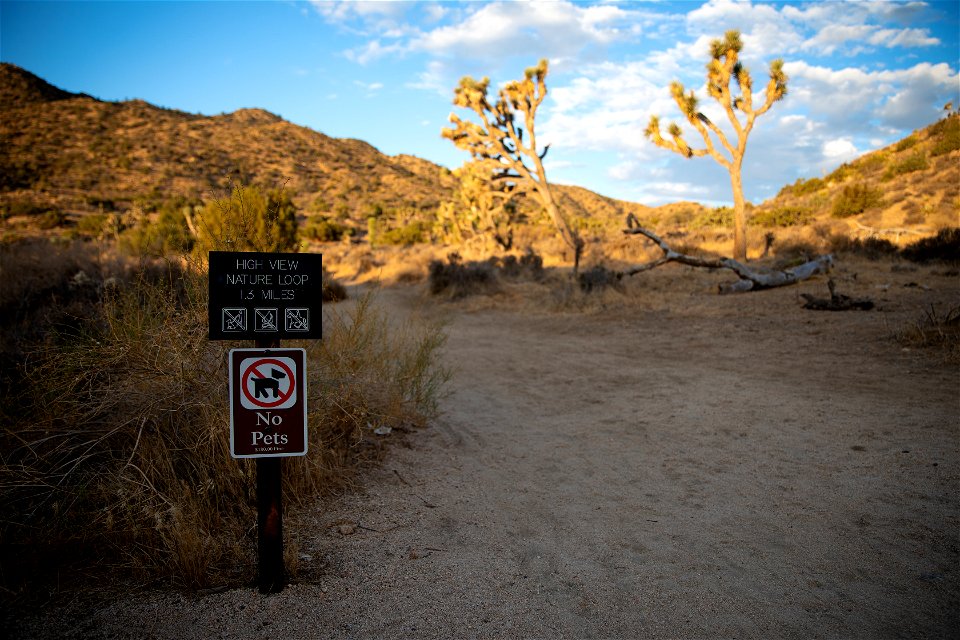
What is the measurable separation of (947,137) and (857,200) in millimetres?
9844

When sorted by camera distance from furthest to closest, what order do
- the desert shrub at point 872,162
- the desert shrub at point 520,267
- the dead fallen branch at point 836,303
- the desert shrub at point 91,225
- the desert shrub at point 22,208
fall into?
the desert shrub at point 872,162 < the desert shrub at point 22,208 < the desert shrub at point 91,225 < the desert shrub at point 520,267 < the dead fallen branch at point 836,303

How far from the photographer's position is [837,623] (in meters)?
2.60

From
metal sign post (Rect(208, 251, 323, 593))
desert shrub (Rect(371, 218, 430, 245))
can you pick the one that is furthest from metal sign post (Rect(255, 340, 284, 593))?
desert shrub (Rect(371, 218, 430, 245))

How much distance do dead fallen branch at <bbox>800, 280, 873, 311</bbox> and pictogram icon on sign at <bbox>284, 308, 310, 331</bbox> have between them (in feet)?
33.6

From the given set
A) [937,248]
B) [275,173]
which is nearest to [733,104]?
[937,248]

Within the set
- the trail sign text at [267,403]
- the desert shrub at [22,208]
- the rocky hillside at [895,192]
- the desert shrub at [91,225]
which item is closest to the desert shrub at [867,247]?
the rocky hillside at [895,192]

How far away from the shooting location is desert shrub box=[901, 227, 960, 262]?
43.8ft

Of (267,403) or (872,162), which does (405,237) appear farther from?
(267,403)

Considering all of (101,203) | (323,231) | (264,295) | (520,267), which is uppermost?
(101,203)

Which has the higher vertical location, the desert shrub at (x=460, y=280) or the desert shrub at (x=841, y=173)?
the desert shrub at (x=841, y=173)

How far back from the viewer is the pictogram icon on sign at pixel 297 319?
102 inches

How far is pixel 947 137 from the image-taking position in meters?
27.0

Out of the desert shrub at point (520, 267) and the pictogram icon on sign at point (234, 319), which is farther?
the desert shrub at point (520, 267)

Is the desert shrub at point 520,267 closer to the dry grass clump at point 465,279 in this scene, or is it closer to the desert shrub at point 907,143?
the dry grass clump at point 465,279
